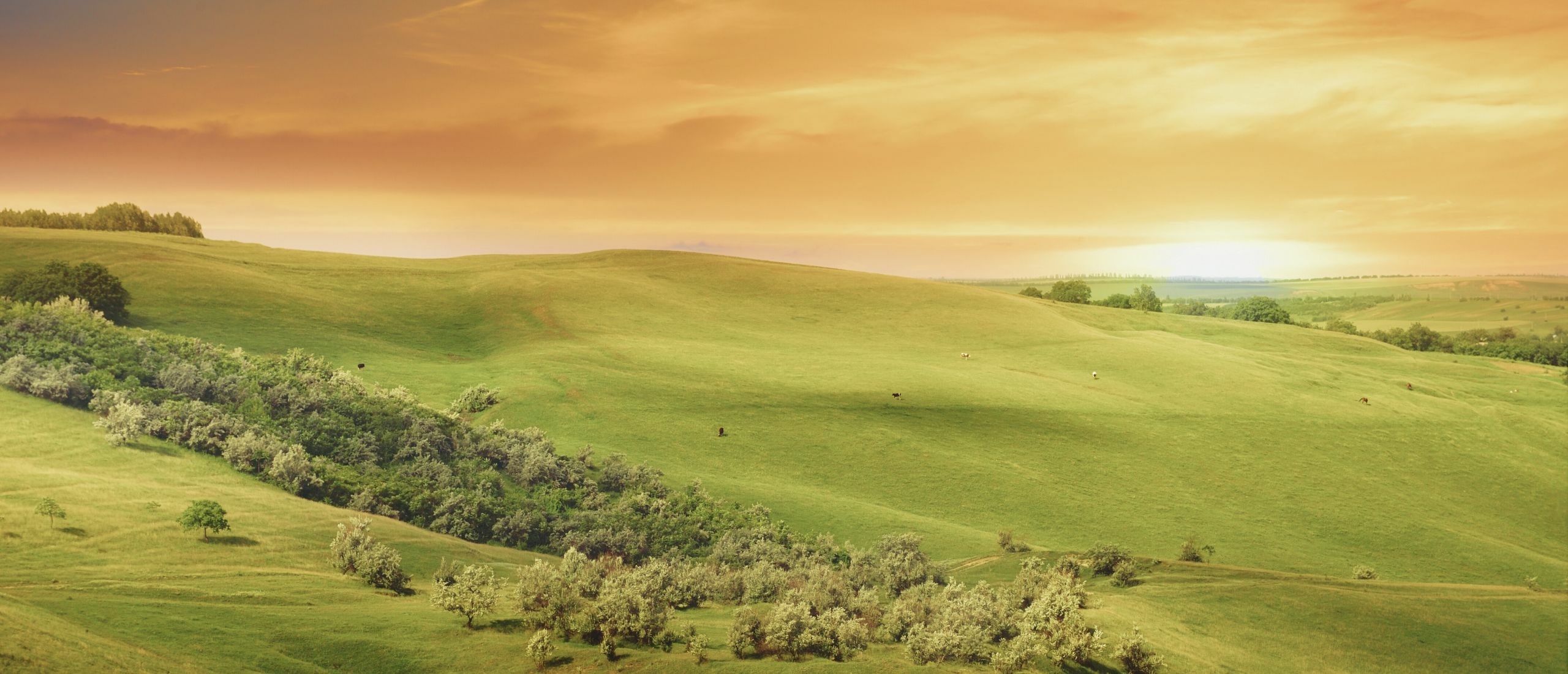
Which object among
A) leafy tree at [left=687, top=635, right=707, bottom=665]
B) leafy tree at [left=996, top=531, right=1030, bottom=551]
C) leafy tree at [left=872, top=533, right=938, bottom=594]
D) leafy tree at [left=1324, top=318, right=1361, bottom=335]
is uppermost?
leafy tree at [left=1324, top=318, right=1361, bottom=335]

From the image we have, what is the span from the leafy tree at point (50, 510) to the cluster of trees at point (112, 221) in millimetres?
89517

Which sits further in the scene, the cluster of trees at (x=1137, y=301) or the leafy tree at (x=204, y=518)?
the cluster of trees at (x=1137, y=301)

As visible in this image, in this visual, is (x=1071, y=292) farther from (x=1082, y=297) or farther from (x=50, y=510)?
(x=50, y=510)

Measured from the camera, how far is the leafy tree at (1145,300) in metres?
139

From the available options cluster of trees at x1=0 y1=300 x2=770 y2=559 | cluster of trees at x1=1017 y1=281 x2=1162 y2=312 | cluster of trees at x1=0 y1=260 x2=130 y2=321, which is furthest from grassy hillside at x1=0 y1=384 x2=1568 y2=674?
cluster of trees at x1=1017 y1=281 x2=1162 y2=312

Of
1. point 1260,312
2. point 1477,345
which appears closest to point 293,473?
point 1260,312

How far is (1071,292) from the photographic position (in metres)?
135

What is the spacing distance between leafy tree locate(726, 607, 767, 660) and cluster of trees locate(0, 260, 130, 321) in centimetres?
5519

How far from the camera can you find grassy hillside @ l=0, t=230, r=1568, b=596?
1861 inches

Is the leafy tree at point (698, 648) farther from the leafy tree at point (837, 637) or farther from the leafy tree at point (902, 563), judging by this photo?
the leafy tree at point (902, 563)

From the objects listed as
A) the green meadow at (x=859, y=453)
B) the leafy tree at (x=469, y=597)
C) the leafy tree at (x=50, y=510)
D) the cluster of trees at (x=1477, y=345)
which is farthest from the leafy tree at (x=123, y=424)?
the cluster of trees at (x=1477, y=345)

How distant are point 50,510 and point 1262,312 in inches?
6045

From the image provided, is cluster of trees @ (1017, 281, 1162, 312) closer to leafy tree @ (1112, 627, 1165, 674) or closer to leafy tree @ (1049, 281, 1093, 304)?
leafy tree @ (1049, 281, 1093, 304)

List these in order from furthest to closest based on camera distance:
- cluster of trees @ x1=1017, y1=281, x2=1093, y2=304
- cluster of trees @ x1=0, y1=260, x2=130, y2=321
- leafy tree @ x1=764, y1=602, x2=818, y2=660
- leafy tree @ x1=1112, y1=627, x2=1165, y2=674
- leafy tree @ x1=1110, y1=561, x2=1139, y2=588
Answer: cluster of trees @ x1=1017, y1=281, x2=1093, y2=304 < cluster of trees @ x1=0, y1=260, x2=130, y2=321 < leafy tree @ x1=1110, y1=561, x2=1139, y2=588 < leafy tree @ x1=1112, y1=627, x2=1165, y2=674 < leafy tree @ x1=764, y1=602, x2=818, y2=660
